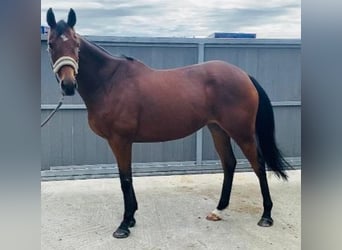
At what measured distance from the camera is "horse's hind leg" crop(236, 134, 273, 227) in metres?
2.01

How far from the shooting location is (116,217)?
212 centimetres

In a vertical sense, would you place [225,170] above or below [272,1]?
below

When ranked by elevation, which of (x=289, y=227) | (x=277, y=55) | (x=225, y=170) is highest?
(x=277, y=55)

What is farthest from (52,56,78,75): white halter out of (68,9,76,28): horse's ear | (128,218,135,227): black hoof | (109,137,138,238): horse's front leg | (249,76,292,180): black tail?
(249,76,292,180): black tail

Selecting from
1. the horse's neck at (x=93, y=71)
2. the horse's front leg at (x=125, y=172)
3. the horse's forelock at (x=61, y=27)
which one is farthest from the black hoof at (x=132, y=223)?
the horse's forelock at (x=61, y=27)

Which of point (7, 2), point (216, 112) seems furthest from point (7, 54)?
point (216, 112)

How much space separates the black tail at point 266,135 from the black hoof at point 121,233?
2.75 feet

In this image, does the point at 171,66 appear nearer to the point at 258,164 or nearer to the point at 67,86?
the point at 258,164

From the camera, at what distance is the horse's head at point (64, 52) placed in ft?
4.90

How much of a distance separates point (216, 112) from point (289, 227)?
0.73 metres

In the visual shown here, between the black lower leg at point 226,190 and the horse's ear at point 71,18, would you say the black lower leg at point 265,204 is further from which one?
the horse's ear at point 71,18

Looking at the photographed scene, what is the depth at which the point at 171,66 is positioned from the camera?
2709 millimetres

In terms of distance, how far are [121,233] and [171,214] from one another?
0.40 meters

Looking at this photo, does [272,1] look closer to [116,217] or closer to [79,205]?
[116,217]
